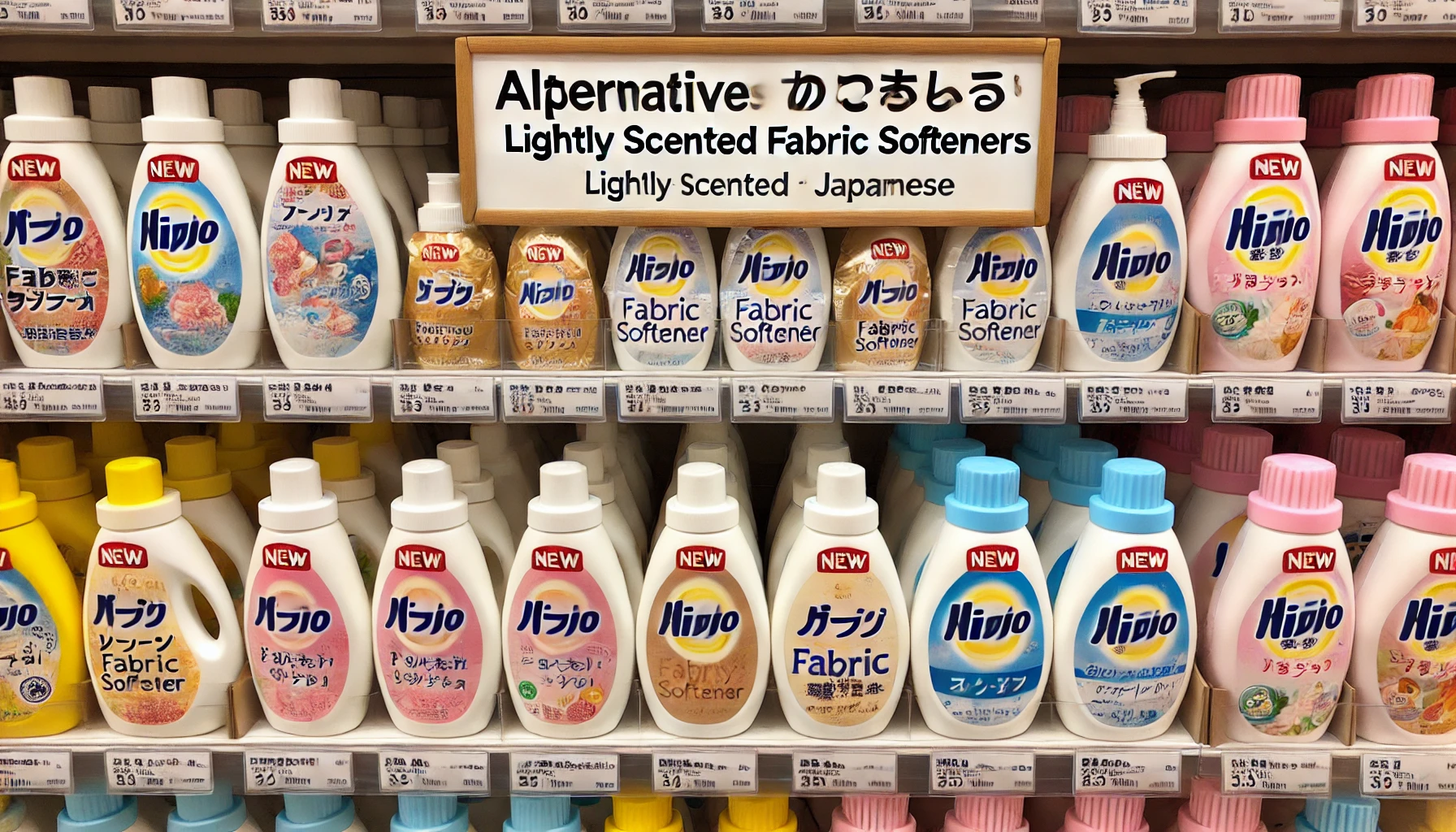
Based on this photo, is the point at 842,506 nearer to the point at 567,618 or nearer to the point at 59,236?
the point at 567,618

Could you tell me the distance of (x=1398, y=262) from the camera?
116 centimetres

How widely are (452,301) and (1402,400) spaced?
3.75 feet

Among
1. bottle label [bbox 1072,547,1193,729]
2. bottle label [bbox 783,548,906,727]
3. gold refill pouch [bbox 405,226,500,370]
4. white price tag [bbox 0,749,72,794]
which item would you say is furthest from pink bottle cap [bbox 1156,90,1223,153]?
white price tag [bbox 0,749,72,794]

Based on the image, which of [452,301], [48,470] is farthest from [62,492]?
[452,301]

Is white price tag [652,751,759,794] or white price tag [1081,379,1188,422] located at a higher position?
white price tag [1081,379,1188,422]

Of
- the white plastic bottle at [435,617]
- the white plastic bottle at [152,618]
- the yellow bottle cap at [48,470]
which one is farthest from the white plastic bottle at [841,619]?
the yellow bottle cap at [48,470]

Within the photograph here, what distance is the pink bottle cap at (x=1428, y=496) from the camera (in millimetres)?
1138

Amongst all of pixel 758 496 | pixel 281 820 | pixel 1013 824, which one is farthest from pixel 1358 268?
pixel 281 820

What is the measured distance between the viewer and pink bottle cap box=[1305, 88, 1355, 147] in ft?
4.19

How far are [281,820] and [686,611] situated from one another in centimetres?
62

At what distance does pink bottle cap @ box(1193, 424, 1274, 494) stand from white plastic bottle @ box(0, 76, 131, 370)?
140 cm

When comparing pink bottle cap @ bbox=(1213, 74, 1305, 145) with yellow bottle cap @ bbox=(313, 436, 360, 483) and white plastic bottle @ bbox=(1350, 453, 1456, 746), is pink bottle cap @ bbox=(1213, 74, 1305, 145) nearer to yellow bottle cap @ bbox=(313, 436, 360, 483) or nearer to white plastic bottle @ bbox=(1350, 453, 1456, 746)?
white plastic bottle @ bbox=(1350, 453, 1456, 746)

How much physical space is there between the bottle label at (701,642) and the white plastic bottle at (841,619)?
5 centimetres

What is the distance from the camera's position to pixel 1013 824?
1.27 m
